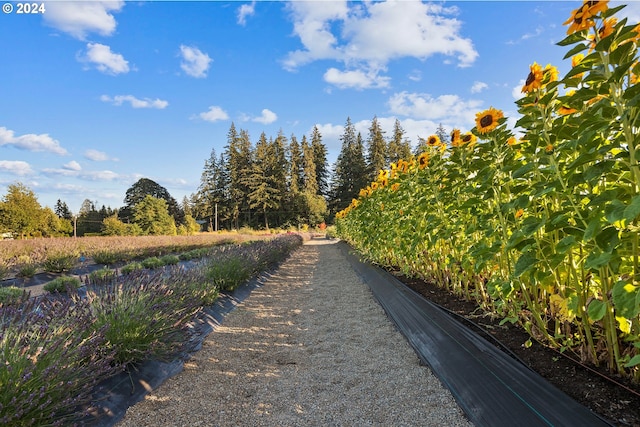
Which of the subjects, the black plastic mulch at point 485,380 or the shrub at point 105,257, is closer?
the black plastic mulch at point 485,380

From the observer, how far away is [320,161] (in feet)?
151

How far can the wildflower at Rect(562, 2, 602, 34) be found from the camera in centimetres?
110

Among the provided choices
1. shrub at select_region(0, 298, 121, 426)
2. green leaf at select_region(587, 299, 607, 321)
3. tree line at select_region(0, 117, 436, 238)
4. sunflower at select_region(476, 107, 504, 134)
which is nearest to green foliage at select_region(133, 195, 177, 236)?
tree line at select_region(0, 117, 436, 238)

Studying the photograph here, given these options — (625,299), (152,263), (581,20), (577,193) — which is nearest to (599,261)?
(625,299)

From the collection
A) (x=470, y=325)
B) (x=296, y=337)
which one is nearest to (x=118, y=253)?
(x=296, y=337)

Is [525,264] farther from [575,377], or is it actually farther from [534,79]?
[534,79]

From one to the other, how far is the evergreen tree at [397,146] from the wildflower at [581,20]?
133 feet

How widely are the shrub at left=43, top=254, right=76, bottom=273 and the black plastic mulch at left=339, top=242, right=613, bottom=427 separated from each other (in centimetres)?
691

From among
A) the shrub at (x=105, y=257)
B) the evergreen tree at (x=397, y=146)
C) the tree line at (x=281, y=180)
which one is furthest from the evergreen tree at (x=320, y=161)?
the shrub at (x=105, y=257)

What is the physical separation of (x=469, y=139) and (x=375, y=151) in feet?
130

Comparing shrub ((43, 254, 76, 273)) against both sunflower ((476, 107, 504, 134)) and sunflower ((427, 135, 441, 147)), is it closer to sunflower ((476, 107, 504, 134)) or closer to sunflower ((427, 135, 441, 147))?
sunflower ((427, 135, 441, 147))

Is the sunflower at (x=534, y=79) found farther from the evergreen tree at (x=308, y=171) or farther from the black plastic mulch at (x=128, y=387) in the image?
the evergreen tree at (x=308, y=171)

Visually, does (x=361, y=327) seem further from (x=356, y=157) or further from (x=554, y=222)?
(x=356, y=157)

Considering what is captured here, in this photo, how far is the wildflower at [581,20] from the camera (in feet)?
3.62
